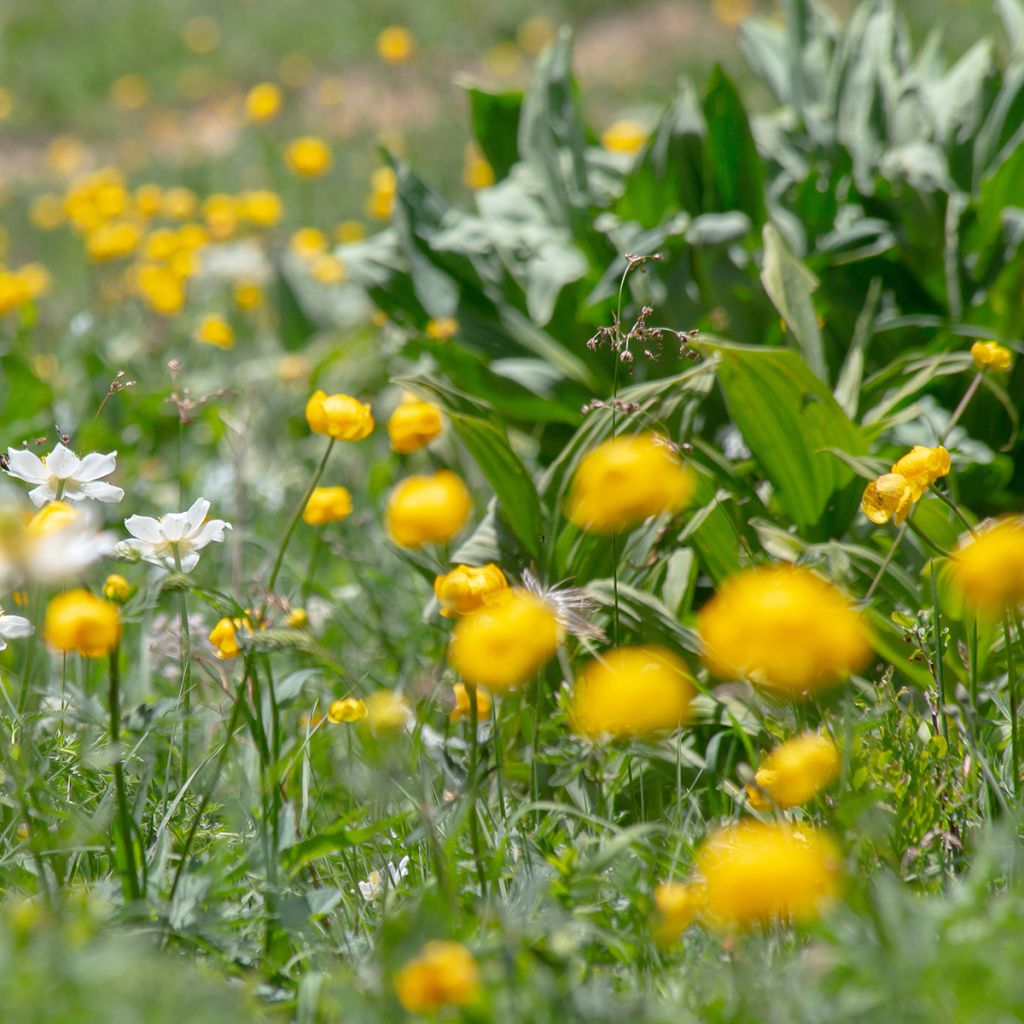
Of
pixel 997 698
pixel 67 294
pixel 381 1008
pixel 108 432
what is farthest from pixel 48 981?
pixel 67 294

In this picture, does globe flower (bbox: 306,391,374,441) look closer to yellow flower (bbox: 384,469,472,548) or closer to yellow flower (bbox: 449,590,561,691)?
yellow flower (bbox: 384,469,472,548)

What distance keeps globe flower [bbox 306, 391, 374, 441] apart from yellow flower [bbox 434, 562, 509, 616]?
28 cm

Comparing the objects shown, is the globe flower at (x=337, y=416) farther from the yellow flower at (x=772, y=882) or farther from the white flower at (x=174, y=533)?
the yellow flower at (x=772, y=882)

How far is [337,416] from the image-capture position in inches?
63.6

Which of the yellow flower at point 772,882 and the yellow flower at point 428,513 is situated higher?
the yellow flower at point 428,513

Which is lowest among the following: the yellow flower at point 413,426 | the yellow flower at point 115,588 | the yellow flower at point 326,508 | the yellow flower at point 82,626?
the yellow flower at point 326,508

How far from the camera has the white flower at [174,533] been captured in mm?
1507

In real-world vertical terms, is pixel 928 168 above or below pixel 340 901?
above

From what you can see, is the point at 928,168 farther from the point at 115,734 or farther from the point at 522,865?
the point at 115,734

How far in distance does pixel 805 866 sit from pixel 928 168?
183 cm

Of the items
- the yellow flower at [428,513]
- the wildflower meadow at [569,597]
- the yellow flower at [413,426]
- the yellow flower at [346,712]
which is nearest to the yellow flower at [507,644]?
the wildflower meadow at [569,597]

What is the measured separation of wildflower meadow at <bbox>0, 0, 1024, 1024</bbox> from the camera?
3.48ft

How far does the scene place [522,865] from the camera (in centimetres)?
141

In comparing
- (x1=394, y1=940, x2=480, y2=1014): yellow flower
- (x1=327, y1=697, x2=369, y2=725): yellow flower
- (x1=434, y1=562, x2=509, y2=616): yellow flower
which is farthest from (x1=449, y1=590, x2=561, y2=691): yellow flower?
(x1=327, y1=697, x2=369, y2=725): yellow flower
